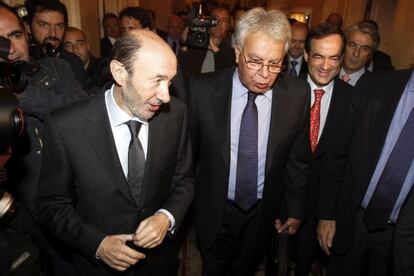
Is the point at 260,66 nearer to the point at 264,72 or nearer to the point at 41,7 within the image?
the point at 264,72

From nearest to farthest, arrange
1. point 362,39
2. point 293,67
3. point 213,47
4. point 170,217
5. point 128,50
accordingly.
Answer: point 128,50, point 170,217, point 362,39, point 293,67, point 213,47

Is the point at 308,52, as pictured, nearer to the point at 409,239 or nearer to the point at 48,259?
the point at 409,239

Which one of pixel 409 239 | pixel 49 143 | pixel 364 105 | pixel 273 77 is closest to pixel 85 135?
pixel 49 143

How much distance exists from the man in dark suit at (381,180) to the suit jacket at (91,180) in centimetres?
109

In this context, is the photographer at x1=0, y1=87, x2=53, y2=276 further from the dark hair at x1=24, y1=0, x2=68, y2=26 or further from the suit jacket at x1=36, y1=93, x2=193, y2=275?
the dark hair at x1=24, y1=0, x2=68, y2=26

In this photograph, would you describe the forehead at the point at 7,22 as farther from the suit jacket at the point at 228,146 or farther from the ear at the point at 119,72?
the suit jacket at the point at 228,146

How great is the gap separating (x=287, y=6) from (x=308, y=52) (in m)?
11.7

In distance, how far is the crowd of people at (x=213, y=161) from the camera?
150 cm

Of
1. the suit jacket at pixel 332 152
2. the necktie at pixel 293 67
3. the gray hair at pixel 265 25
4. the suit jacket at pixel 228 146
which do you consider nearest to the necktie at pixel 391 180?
the suit jacket at pixel 332 152

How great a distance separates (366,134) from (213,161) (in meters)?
0.91

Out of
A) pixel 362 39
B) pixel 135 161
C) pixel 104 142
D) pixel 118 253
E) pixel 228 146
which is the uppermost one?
pixel 362 39

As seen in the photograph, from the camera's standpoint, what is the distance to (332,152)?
221 cm

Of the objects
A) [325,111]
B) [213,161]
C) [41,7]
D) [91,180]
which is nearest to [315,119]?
[325,111]

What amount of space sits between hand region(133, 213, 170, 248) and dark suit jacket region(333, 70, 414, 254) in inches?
45.5
